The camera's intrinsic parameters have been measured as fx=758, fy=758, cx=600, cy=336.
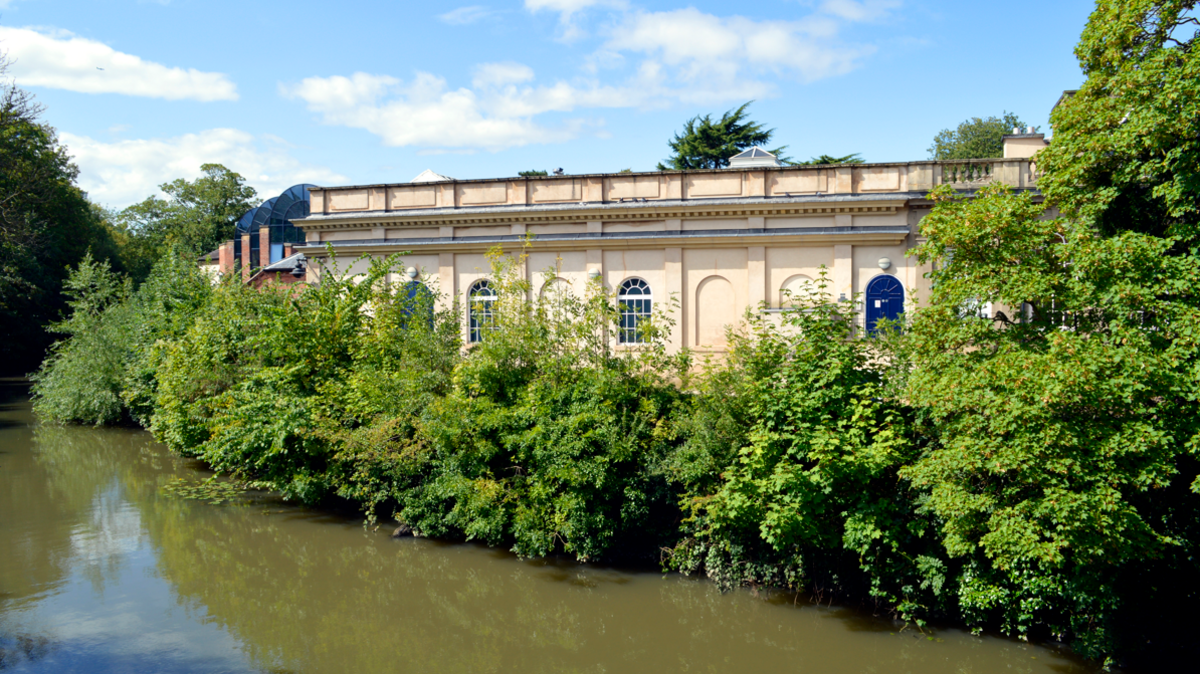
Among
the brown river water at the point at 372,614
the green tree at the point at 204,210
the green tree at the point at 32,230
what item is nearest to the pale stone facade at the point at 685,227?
the brown river water at the point at 372,614

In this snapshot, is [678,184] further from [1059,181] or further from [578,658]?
[578,658]

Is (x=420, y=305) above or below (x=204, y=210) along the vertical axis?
below

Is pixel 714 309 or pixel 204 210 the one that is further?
pixel 204 210

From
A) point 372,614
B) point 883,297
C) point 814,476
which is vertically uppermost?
point 883,297

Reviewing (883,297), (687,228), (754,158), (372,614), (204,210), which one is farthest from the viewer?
(204,210)

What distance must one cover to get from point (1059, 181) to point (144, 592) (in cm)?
1510

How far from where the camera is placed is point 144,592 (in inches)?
492

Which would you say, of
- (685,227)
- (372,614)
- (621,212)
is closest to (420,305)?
(621,212)

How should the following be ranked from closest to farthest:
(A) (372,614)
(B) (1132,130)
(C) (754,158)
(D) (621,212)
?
(B) (1132,130) < (A) (372,614) < (D) (621,212) < (C) (754,158)

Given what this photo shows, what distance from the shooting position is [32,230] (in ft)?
118

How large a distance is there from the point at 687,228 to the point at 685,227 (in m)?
0.06

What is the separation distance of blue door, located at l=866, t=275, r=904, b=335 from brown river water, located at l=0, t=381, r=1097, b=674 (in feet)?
33.9

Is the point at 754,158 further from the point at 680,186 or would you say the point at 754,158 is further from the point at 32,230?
the point at 32,230

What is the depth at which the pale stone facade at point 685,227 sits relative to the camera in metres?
19.9
